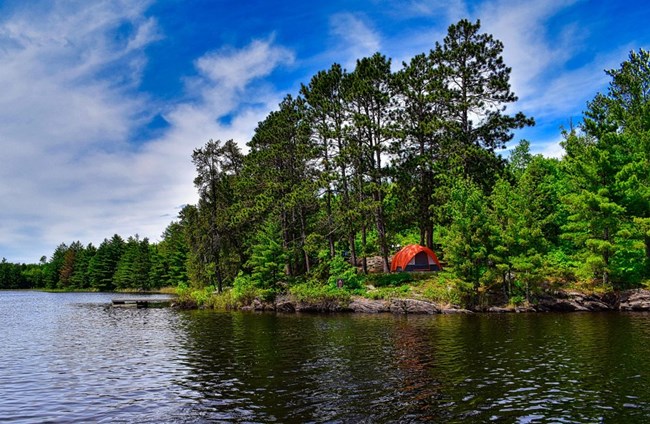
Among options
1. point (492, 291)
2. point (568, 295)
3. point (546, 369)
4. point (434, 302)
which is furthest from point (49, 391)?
point (568, 295)

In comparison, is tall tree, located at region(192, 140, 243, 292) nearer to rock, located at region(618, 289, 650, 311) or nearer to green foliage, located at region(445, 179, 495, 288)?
green foliage, located at region(445, 179, 495, 288)

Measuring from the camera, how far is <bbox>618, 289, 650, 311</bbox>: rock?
3603cm

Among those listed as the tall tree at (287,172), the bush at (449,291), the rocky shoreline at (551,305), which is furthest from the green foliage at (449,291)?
the tall tree at (287,172)

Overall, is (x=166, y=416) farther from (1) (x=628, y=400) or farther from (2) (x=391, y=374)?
(1) (x=628, y=400)

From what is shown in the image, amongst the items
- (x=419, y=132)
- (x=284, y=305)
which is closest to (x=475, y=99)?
(x=419, y=132)

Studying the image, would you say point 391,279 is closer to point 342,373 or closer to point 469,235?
point 469,235

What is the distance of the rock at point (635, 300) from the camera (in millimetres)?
36031

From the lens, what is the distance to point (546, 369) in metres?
17.3

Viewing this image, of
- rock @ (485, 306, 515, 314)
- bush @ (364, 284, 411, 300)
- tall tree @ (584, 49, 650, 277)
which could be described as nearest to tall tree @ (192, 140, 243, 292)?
bush @ (364, 284, 411, 300)

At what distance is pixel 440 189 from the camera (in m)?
45.2

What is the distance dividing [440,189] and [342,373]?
102 ft

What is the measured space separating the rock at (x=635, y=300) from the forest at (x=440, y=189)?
3.87ft

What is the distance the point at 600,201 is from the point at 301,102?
108 feet

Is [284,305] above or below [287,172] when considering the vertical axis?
below
